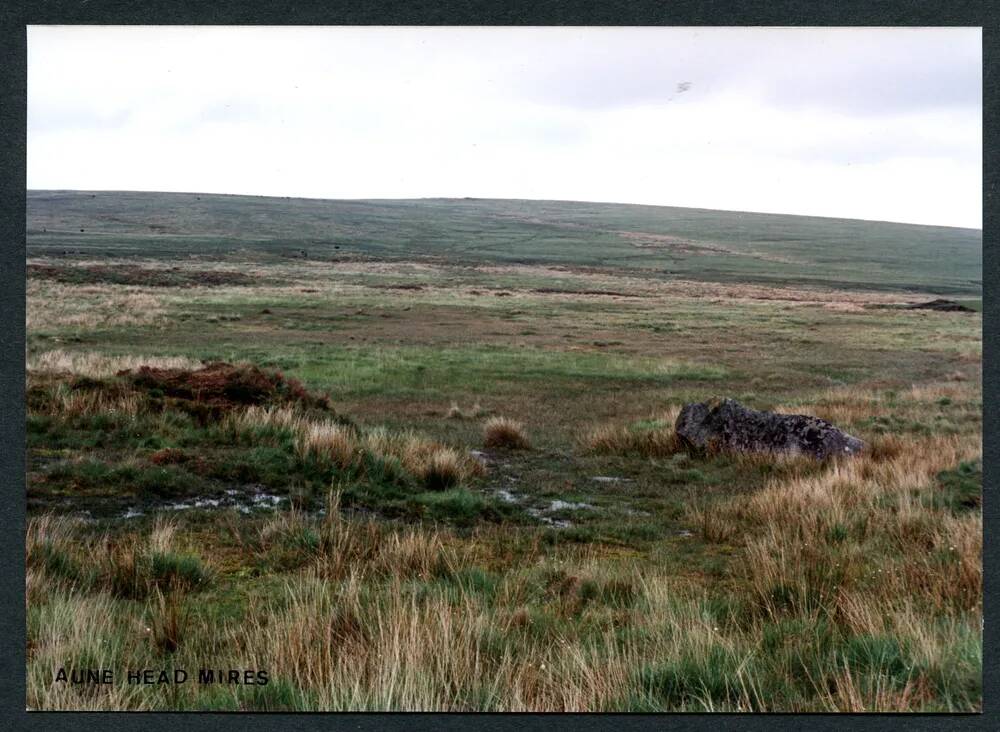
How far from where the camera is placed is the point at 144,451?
6.97 meters

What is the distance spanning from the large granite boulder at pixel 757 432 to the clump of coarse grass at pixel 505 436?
2.01m

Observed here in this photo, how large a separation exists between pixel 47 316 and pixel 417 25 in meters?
8.00

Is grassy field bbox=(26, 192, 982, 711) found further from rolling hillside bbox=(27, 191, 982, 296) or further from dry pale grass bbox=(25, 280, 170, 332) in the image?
rolling hillside bbox=(27, 191, 982, 296)

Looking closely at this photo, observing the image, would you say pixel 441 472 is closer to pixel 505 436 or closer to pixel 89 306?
pixel 505 436

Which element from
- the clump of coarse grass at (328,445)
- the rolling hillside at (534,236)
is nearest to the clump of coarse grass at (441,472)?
the clump of coarse grass at (328,445)

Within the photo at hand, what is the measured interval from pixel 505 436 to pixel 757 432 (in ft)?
10.0

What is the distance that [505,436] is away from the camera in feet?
30.8

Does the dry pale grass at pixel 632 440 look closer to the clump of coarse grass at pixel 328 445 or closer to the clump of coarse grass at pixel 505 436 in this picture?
the clump of coarse grass at pixel 505 436

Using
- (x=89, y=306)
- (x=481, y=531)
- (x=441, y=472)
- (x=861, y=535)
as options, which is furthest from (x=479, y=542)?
(x=89, y=306)

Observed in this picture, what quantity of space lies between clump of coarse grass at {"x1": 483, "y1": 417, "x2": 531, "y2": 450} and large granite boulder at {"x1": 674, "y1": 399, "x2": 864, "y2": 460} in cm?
201

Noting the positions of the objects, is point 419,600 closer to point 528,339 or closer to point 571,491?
point 571,491

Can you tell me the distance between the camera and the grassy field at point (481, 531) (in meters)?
4.18

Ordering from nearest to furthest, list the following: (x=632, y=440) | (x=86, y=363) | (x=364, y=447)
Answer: (x=364, y=447) → (x=632, y=440) → (x=86, y=363)

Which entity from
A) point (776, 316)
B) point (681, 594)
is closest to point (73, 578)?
point (681, 594)
